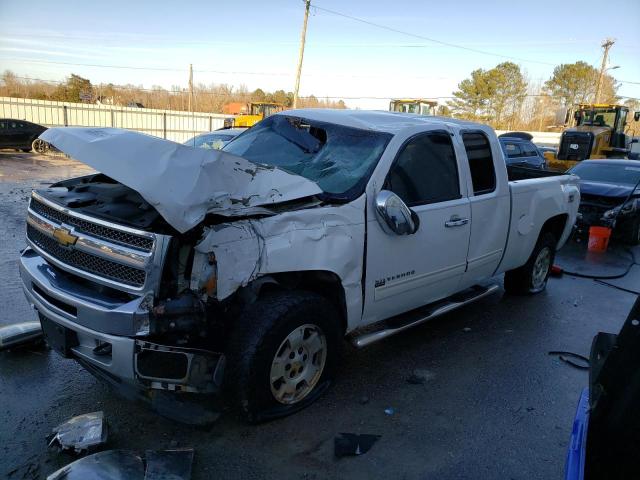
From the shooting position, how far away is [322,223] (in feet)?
10.4

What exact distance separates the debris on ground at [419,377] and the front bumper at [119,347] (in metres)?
1.72

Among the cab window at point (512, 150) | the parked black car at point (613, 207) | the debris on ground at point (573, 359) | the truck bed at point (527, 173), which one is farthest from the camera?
the cab window at point (512, 150)

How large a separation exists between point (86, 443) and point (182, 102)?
2836 inches

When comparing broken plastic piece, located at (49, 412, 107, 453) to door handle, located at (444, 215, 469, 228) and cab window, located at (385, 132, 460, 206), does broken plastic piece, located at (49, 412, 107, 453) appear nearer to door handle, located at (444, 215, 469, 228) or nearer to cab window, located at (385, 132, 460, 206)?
cab window, located at (385, 132, 460, 206)

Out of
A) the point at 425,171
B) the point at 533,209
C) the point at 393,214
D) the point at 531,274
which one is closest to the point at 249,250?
the point at 393,214

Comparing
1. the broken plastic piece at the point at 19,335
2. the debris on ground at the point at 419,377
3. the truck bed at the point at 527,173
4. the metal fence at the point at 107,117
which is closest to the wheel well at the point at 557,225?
the truck bed at the point at 527,173

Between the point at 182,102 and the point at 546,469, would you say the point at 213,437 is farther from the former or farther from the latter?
the point at 182,102

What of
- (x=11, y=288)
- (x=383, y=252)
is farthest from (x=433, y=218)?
(x=11, y=288)

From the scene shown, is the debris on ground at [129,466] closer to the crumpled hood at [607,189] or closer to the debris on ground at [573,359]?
the debris on ground at [573,359]

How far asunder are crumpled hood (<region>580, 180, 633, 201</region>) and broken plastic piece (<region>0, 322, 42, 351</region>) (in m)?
9.45

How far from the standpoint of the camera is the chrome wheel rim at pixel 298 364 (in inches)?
125

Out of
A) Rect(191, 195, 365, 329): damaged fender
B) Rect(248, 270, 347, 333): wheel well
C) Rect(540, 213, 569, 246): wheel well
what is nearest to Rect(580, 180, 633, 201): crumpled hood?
Rect(540, 213, 569, 246): wheel well

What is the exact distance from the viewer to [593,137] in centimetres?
1998

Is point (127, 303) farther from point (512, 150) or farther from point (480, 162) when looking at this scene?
point (512, 150)
